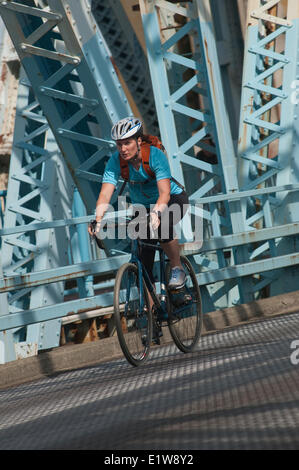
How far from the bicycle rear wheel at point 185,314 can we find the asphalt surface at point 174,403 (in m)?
0.13

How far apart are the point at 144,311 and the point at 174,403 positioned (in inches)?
78.2

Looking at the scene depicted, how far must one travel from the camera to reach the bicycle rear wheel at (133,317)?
7070 millimetres

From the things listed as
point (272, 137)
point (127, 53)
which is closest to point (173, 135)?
point (272, 137)

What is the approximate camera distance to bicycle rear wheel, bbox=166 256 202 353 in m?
7.67

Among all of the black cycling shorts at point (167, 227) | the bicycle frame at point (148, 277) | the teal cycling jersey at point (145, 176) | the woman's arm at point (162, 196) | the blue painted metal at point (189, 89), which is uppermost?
the blue painted metal at point (189, 89)

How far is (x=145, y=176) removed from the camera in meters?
7.19

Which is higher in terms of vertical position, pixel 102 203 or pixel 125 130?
pixel 125 130

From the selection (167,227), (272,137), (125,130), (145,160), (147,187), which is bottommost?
(167,227)

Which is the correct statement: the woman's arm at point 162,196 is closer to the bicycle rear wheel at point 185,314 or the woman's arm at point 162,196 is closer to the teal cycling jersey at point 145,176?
the teal cycling jersey at point 145,176

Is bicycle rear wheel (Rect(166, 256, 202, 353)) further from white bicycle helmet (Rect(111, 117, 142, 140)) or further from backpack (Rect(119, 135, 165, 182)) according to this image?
white bicycle helmet (Rect(111, 117, 142, 140))

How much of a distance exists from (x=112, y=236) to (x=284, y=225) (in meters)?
1.99

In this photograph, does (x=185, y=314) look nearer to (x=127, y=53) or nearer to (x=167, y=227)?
(x=167, y=227)

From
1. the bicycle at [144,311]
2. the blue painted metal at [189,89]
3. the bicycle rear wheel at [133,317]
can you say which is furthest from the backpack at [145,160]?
the blue painted metal at [189,89]
